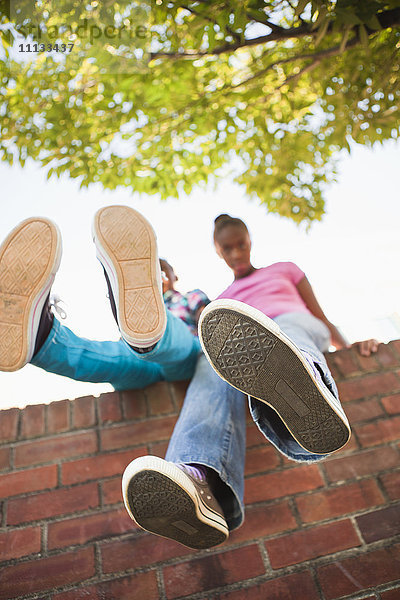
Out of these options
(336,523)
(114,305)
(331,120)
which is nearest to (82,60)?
(331,120)

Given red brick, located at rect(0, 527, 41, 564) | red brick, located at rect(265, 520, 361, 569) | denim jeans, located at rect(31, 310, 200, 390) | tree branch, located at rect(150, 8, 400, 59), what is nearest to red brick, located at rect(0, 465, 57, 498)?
red brick, located at rect(0, 527, 41, 564)

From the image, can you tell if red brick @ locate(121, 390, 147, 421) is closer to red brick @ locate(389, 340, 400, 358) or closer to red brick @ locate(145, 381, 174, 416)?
red brick @ locate(145, 381, 174, 416)

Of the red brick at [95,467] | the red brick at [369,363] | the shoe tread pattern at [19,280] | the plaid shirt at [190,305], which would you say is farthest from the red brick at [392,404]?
the shoe tread pattern at [19,280]

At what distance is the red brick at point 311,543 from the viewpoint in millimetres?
1261

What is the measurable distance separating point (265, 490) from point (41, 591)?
718 millimetres

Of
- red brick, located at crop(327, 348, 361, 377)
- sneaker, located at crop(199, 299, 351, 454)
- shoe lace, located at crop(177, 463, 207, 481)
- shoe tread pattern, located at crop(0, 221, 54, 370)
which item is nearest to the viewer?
sneaker, located at crop(199, 299, 351, 454)

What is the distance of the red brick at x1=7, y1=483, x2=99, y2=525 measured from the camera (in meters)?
1.31

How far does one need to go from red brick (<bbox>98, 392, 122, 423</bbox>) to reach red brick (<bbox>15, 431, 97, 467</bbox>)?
70 millimetres

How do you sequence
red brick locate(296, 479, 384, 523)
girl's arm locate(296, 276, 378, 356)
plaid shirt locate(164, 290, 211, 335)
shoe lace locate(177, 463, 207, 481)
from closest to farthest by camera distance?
shoe lace locate(177, 463, 207, 481), red brick locate(296, 479, 384, 523), girl's arm locate(296, 276, 378, 356), plaid shirt locate(164, 290, 211, 335)

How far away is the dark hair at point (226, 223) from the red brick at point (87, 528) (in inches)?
50.9

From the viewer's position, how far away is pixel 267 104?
2480 millimetres

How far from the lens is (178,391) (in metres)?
1.58

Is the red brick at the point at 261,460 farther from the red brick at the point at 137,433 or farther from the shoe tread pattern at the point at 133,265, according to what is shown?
the shoe tread pattern at the point at 133,265

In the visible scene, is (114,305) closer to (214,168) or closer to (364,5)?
(364,5)
